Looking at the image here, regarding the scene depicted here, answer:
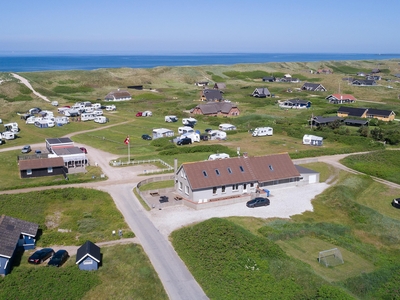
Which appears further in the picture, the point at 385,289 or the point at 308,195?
the point at 308,195

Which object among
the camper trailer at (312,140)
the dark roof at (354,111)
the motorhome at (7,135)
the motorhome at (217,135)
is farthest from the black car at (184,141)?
the dark roof at (354,111)

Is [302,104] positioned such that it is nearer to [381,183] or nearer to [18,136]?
[381,183]

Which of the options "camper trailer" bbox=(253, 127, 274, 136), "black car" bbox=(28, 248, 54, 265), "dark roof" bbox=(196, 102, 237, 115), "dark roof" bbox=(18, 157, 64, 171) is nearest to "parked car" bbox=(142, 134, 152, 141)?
"camper trailer" bbox=(253, 127, 274, 136)

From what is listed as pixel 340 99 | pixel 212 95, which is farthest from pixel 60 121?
Answer: pixel 340 99

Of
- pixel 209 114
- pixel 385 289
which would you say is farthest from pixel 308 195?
pixel 209 114

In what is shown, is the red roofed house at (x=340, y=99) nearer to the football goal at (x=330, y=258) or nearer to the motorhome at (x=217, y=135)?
the motorhome at (x=217, y=135)

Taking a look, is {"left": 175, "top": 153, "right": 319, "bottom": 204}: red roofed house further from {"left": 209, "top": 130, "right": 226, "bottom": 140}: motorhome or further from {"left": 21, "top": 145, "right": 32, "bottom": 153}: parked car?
{"left": 21, "top": 145, "right": 32, "bottom": 153}: parked car
